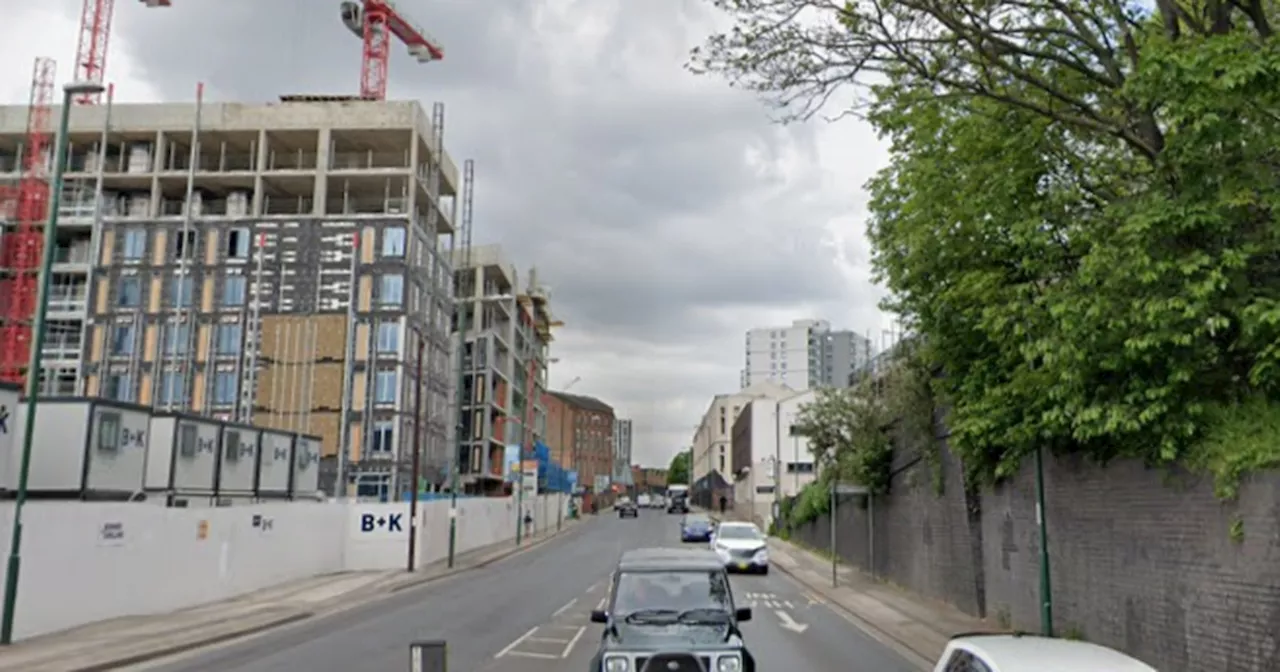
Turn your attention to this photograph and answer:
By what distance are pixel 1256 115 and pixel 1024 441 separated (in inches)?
249

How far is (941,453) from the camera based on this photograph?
2448 centimetres

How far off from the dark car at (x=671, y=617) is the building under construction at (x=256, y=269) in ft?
177

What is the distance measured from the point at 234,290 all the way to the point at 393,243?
11.3m

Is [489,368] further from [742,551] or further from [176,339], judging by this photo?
[742,551]

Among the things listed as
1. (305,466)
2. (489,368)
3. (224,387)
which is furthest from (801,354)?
(305,466)

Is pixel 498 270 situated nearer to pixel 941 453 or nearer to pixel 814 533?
pixel 814 533

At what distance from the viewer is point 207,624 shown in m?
→ 19.9

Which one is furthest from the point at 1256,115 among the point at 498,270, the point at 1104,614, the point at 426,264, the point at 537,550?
the point at 498,270

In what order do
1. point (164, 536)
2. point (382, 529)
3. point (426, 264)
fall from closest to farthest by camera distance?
point (164, 536), point (382, 529), point (426, 264)

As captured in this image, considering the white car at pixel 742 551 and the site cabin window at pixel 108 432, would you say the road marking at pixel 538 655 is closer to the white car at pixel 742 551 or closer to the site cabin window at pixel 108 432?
the site cabin window at pixel 108 432

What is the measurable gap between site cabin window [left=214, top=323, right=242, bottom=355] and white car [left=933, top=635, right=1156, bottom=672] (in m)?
65.4

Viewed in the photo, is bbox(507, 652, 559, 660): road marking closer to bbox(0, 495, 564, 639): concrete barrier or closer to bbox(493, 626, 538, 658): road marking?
bbox(493, 626, 538, 658): road marking

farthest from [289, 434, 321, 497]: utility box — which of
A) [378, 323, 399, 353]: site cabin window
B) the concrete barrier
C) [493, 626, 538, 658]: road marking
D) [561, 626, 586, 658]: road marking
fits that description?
[561, 626, 586, 658]: road marking

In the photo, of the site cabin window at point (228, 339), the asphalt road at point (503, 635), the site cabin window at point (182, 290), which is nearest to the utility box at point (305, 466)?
the asphalt road at point (503, 635)
